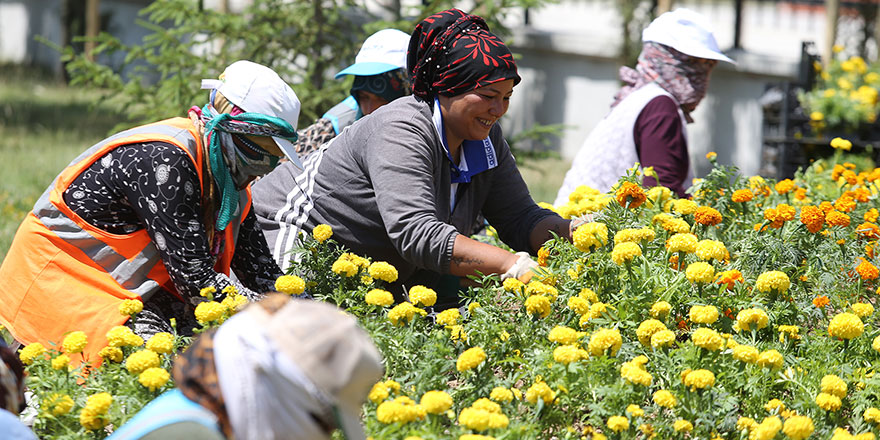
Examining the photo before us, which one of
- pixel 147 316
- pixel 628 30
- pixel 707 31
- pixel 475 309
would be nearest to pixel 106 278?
pixel 147 316

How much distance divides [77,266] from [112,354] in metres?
0.64

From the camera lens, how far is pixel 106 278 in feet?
9.97

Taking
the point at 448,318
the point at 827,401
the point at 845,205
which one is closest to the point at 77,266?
the point at 448,318

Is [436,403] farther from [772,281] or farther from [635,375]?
[772,281]

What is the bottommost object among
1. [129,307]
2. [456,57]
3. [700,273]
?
[129,307]

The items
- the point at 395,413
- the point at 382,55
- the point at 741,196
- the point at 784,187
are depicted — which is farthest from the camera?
the point at 382,55

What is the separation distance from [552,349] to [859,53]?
10106 millimetres

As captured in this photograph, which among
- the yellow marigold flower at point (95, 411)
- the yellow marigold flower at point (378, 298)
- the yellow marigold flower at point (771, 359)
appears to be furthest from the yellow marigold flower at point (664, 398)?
the yellow marigold flower at point (95, 411)

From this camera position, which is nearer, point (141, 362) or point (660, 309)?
point (141, 362)

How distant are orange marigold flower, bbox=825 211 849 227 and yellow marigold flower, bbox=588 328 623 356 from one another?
3.53 ft

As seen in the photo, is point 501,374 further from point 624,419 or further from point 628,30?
point 628,30

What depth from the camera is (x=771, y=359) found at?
241 cm

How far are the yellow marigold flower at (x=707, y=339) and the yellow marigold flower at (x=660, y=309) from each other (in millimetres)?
192

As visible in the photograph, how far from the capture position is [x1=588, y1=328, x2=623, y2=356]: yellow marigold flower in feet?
7.88
